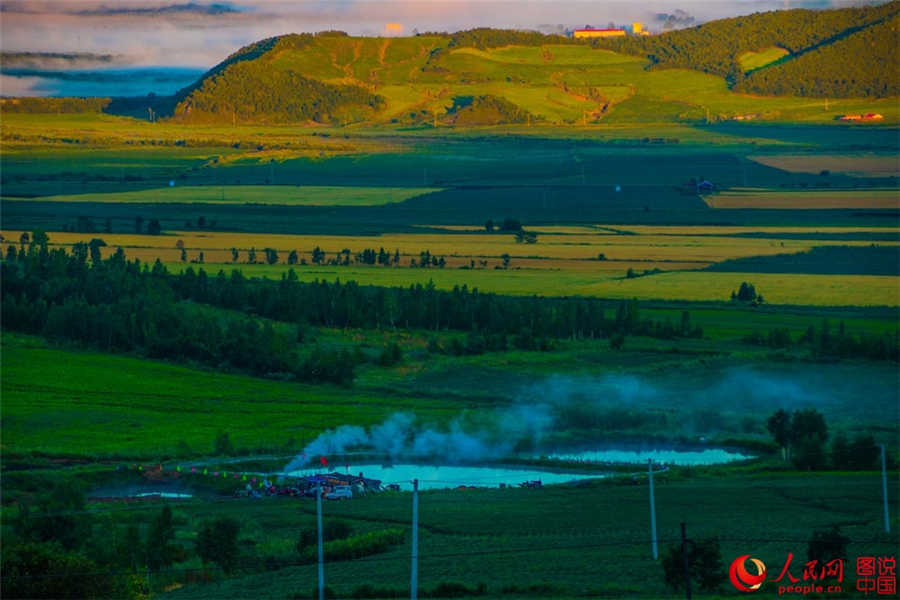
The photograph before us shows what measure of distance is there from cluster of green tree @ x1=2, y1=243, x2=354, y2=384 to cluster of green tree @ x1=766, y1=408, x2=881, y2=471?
14123 mm

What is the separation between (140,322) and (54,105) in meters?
133

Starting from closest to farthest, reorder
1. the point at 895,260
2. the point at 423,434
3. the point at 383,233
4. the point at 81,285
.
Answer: the point at 423,434, the point at 81,285, the point at 895,260, the point at 383,233

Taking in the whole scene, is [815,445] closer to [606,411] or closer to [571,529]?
[606,411]

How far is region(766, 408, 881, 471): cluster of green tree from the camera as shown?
31.6 metres

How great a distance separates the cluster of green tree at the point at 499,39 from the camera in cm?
17600

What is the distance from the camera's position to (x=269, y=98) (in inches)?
6447

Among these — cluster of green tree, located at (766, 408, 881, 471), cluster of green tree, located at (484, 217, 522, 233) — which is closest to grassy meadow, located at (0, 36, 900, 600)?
cluster of green tree, located at (766, 408, 881, 471)

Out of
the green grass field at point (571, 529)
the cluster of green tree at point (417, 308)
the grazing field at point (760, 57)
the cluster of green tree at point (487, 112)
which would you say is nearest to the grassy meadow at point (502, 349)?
the green grass field at point (571, 529)

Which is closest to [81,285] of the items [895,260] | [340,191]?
[895,260]

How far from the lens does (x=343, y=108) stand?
159875mm

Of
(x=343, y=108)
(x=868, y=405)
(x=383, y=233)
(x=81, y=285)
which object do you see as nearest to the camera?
(x=868, y=405)

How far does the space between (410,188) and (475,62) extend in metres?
68.4

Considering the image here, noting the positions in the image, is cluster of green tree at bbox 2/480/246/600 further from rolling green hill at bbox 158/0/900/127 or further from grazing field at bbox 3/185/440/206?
rolling green hill at bbox 158/0/900/127

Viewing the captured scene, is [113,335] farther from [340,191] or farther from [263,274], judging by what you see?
[340,191]
